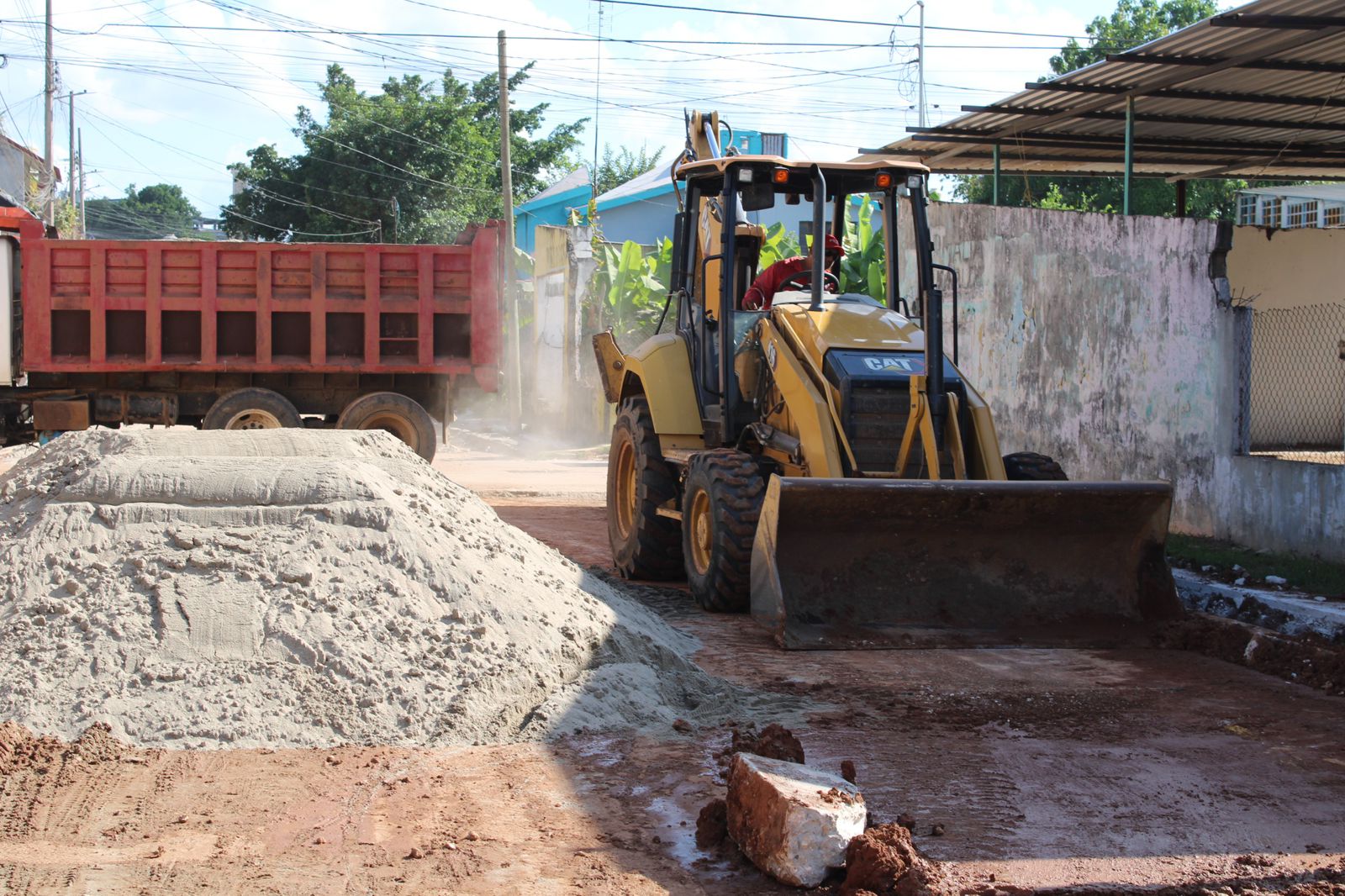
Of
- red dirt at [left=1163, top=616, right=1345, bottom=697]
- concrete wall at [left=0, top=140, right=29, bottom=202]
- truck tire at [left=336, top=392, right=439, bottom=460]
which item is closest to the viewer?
red dirt at [left=1163, top=616, right=1345, bottom=697]

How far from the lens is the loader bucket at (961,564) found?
714 centimetres

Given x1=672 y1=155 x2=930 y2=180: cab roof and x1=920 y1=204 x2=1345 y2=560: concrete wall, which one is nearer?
x1=672 y1=155 x2=930 y2=180: cab roof

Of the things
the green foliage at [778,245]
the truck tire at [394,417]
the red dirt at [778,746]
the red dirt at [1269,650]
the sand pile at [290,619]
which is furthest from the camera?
the green foliage at [778,245]

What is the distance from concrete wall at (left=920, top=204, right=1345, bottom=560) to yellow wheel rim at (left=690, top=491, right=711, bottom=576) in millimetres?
4521

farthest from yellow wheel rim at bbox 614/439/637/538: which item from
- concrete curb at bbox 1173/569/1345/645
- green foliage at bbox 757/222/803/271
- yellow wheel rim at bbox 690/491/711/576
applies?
green foliage at bbox 757/222/803/271

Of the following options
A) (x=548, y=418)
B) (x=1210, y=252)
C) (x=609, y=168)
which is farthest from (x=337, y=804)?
(x=609, y=168)

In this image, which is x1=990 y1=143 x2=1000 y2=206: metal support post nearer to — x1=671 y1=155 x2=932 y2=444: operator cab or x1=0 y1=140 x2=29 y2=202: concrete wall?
x1=671 y1=155 x2=932 y2=444: operator cab

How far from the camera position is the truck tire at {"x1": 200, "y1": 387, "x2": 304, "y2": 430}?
559 inches

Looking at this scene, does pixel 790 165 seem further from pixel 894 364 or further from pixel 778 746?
pixel 778 746

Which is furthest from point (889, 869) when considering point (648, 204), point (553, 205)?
point (553, 205)

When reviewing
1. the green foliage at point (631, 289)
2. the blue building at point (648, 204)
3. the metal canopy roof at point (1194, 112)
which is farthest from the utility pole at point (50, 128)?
the metal canopy roof at point (1194, 112)

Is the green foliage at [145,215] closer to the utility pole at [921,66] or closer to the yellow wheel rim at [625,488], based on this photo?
the utility pole at [921,66]

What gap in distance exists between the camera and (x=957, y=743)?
5.52 meters

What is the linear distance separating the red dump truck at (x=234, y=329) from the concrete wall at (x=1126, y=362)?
505cm
